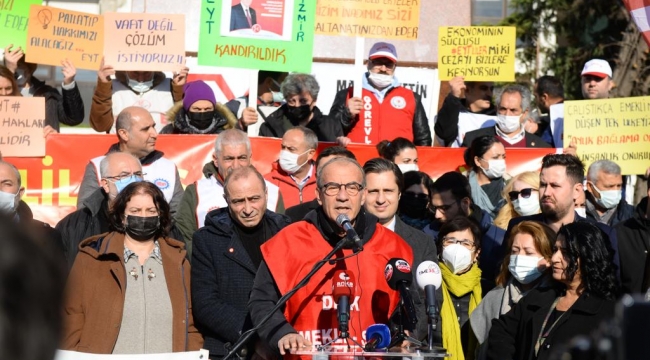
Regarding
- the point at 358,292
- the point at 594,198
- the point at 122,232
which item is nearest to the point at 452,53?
the point at 594,198

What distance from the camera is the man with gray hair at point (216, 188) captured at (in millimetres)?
7621

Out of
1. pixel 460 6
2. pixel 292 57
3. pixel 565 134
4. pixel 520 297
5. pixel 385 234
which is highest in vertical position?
pixel 460 6

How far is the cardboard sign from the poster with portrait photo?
1.26m

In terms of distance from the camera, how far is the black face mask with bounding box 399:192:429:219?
859 centimetres

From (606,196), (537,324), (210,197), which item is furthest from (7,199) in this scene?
(606,196)

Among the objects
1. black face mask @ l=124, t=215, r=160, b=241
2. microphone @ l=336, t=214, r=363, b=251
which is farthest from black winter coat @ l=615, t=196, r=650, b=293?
black face mask @ l=124, t=215, r=160, b=241

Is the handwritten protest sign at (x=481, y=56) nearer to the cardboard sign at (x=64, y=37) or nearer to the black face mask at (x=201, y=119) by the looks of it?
the black face mask at (x=201, y=119)

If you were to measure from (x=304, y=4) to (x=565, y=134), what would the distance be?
2.64 meters

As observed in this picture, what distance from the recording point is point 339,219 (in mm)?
5156

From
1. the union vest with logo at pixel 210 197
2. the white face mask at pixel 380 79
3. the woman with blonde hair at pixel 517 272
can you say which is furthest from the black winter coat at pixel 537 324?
the white face mask at pixel 380 79

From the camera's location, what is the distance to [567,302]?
5.95 meters

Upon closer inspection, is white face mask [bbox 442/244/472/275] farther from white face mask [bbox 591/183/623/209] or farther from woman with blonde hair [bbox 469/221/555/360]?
white face mask [bbox 591/183/623/209]

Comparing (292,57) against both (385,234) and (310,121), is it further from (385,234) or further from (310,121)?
(385,234)

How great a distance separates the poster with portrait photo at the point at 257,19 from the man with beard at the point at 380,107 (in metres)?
0.92
